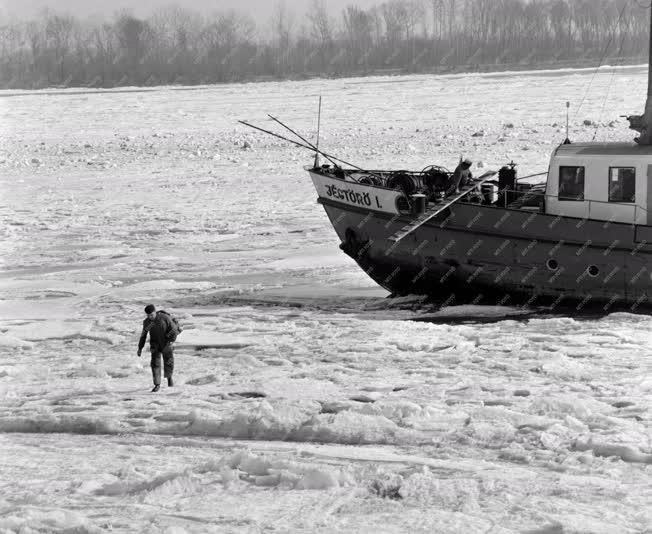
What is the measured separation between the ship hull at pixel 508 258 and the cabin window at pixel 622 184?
57 centimetres

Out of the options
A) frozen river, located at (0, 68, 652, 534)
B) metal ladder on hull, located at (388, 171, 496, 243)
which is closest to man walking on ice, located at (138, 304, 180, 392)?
frozen river, located at (0, 68, 652, 534)

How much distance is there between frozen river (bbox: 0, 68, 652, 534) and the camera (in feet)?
25.8

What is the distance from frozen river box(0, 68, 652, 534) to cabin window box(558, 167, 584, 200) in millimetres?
1783

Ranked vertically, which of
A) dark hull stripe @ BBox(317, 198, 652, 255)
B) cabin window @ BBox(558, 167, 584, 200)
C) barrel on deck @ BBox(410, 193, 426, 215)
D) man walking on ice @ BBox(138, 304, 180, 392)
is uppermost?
cabin window @ BBox(558, 167, 584, 200)

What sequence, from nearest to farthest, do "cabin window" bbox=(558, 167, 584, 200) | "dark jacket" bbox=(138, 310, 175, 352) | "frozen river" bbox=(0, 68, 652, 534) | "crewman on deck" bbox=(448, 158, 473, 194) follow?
"frozen river" bbox=(0, 68, 652, 534) → "dark jacket" bbox=(138, 310, 175, 352) → "cabin window" bbox=(558, 167, 584, 200) → "crewman on deck" bbox=(448, 158, 473, 194)

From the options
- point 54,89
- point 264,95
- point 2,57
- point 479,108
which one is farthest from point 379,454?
point 2,57

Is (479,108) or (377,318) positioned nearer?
(377,318)

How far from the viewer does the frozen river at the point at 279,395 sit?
7859mm

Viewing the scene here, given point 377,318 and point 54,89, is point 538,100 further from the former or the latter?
point 54,89

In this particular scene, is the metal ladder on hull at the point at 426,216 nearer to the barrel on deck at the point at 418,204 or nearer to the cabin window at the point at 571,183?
the barrel on deck at the point at 418,204

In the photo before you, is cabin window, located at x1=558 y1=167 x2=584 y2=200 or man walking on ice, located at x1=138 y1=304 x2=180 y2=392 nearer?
man walking on ice, located at x1=138 y1=304 x2=180 y2=392

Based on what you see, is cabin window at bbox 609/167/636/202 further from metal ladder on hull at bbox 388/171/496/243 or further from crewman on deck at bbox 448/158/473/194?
crewman on deck at bbox 448/158/473/194

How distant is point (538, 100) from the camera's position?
37906 millimetres

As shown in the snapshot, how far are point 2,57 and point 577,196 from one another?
240 feet
